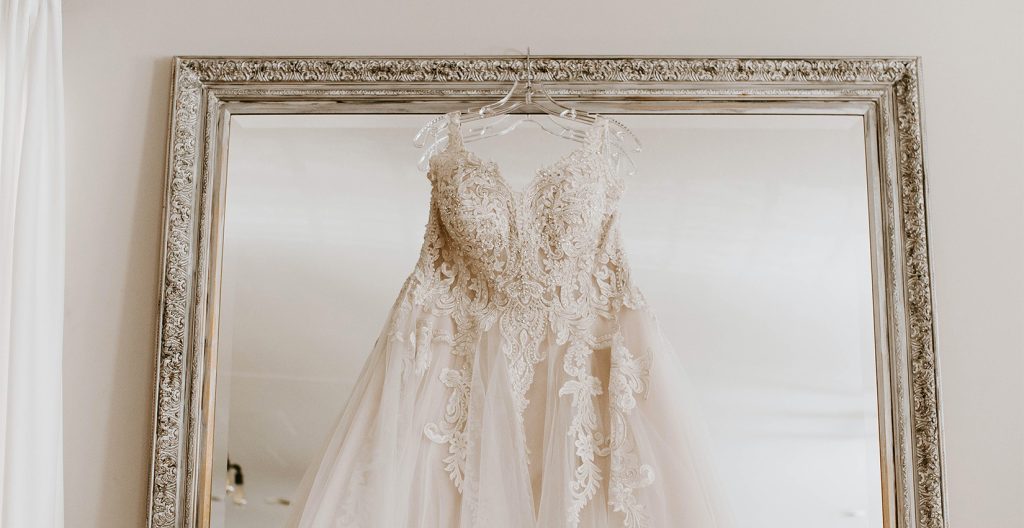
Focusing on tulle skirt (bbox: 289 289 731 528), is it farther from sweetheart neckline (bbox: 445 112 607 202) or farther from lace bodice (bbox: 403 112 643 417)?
sweetheart neckline (bbox: 445 112 607 202)

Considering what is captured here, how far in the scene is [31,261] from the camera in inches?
61.1

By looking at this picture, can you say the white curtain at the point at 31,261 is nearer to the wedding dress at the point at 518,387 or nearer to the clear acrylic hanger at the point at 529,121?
the wedding dress at the point at 518,387

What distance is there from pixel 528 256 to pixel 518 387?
0.23m

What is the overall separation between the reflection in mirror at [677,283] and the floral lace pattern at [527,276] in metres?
0.24

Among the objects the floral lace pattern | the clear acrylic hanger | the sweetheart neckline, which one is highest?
the clear acrylic hanger

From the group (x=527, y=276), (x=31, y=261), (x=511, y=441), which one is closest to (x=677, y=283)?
(x=527, y=276)

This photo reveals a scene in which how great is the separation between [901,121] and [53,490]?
184cm

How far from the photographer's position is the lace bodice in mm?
1423

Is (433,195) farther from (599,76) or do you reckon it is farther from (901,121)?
(901,121)

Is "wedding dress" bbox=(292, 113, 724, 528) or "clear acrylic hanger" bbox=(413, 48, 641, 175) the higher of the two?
"clear acrylic hanger" bbox=(413, 48, 641, 175)

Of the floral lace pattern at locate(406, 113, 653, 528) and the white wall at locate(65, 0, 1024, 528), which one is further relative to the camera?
the white wall at locate(65, 0, 1024, 528)

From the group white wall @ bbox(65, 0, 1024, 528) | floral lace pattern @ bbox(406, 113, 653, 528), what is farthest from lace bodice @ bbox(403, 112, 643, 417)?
white wall @ bbox(65, 0, 1024, 528)

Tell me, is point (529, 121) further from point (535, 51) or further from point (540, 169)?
point (540, 169)

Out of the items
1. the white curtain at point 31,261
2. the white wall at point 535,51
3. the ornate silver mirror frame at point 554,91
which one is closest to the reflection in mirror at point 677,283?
the ornate silver mirror frame at point 554,91
